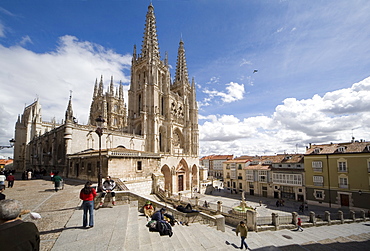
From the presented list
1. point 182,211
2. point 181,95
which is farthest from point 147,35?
point 182,211

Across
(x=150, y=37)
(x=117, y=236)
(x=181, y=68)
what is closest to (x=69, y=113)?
(x=117, y=236)

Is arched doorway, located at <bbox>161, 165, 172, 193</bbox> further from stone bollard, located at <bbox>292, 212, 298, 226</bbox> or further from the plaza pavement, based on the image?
the plaza pavement

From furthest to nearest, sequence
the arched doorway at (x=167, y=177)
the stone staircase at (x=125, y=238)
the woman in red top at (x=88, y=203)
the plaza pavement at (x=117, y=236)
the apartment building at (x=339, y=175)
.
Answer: the arched doorway at (x=167, y=177) < the apartment building at (x=339, y=175) < the woman in red top at (x=88, y=203) < the plaza pavement at (x=117, y=236) < the stone staircase at (x=125, y=238)

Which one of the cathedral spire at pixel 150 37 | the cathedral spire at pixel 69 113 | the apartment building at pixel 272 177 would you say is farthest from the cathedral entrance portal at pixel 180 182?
the cathedral spire at pixel 150 37

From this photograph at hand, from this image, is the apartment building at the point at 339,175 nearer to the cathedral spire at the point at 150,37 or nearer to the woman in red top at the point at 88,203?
the woman in red top at the point at 88,203

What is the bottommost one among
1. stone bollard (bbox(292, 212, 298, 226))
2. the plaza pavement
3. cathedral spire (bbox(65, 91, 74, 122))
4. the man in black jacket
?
stone bollard (bbox(292, 212, 298, 226))

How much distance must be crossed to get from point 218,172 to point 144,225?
65.5 metres

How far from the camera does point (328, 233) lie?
13008mm

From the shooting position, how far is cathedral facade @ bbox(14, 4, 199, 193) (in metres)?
17.6

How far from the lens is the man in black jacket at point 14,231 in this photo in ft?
5.69

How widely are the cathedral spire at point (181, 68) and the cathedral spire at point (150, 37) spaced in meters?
10.7

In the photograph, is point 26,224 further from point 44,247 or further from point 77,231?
point 77,231

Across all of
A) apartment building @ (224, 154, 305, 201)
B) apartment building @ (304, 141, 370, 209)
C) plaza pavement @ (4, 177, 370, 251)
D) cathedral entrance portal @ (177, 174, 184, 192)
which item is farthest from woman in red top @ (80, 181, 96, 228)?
apartment building @ (224, 154, 305, 201)

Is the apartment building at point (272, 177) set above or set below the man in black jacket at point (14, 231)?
below
